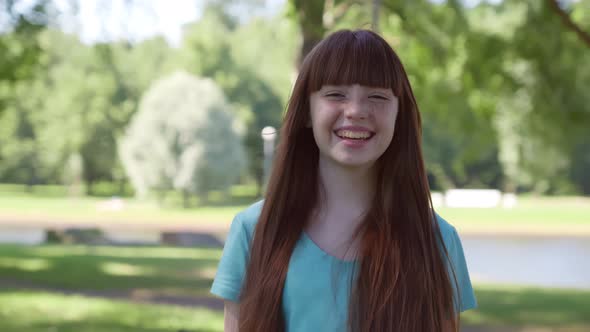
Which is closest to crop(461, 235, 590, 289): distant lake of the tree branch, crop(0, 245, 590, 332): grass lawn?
crop(0, 245, 590, 332): grass lawn

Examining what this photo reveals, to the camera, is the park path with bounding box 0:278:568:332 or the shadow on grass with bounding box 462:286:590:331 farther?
the park path with bounding box 0:278:568:332

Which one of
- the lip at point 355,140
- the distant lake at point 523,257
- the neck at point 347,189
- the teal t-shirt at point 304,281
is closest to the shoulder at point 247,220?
the teal t-shirt at point 304,281

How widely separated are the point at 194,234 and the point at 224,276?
2266cm

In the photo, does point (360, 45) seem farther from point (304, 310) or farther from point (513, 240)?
point (513, 240)

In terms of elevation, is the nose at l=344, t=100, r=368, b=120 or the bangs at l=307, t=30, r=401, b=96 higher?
the bangs at l=307, t=30, r=401, b=96

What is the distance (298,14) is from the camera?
28.7 ft

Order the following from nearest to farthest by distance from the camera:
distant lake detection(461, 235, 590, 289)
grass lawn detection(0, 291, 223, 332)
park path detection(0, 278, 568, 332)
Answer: grass lawn detection(0, 291, 223, 332) → park path detection(0, 278, 568, 332) → distant lake detection(461, 235, 590, 289)

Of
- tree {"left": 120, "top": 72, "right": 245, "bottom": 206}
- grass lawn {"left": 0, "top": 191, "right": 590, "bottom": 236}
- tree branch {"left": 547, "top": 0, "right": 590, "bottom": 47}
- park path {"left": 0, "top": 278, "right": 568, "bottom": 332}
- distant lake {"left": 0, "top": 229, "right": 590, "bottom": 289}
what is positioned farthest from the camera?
tree {"left": 120, "top": 72, "right": 245, "bottom": 206}

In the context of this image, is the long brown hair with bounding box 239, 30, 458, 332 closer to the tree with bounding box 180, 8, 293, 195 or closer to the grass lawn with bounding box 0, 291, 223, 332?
the grass lawn with bounding box 0, 291, 223, 332

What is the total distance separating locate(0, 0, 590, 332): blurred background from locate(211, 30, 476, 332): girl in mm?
513

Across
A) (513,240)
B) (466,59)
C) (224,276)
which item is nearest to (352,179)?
(224,276)

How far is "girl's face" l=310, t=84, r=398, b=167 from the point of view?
1.86 metres

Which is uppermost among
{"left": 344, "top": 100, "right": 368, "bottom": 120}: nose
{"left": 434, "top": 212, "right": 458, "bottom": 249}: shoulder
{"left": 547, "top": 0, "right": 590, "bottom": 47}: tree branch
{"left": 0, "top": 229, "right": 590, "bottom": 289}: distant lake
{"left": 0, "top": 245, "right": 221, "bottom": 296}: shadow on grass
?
{"left": 547, "top": 0, "right": 590, "bottom": 47}: tree branch

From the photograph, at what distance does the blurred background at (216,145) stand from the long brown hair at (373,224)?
50 cm
